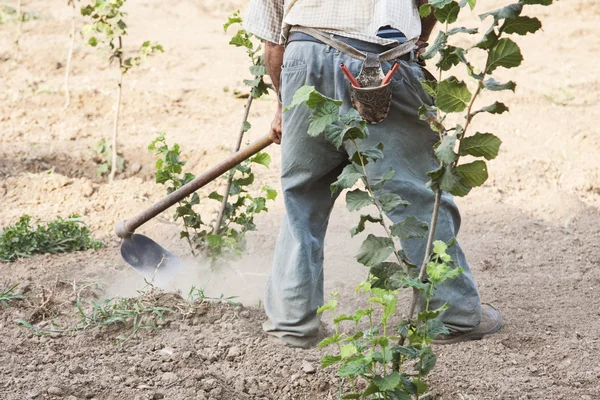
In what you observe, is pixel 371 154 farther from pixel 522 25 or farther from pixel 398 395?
pixel 398 395

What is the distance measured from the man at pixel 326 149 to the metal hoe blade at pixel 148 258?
884 millimetres

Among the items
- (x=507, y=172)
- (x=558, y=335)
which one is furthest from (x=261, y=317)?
(x=507, y=172)

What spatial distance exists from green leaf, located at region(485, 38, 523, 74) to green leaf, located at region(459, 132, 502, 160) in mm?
183

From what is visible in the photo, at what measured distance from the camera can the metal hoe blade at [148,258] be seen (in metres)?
4.12

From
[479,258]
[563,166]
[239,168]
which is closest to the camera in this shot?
[239,168]

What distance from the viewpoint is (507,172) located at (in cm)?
571

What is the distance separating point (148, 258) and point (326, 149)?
58.0 inches

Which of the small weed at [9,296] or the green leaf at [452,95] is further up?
the green leaf at [452,95]

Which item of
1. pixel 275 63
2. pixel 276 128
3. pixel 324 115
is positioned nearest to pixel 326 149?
pixel 276 128

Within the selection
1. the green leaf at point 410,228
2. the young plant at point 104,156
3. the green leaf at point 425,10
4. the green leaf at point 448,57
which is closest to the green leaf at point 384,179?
the green leaf at point 410,228

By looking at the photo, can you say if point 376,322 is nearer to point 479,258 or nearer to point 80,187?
point 479,258

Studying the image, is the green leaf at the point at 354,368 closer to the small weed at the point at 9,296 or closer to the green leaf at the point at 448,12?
the green leaf at the point at 448,12

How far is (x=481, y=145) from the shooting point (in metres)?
2.20

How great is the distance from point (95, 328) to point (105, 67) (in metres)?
5.64
